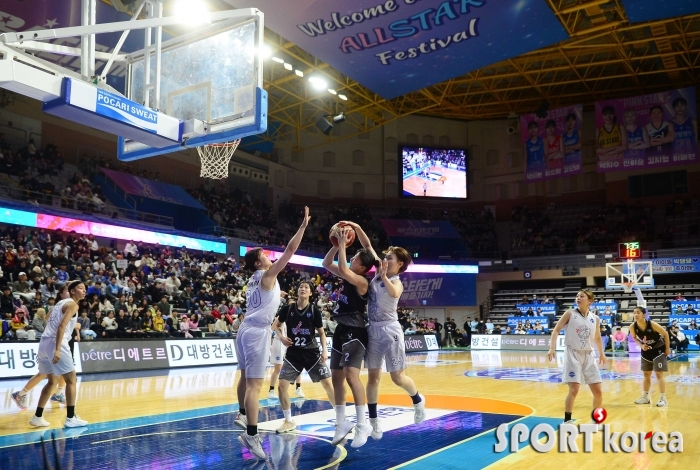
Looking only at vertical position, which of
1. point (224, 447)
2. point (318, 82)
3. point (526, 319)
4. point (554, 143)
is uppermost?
point (318, 82)

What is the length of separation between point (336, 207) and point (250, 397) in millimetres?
33583

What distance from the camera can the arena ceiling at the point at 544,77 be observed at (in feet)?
85.1

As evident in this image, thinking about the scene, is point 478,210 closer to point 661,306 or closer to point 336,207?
point 336,207

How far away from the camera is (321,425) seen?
808cm

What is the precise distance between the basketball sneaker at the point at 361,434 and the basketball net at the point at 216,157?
9.15 meters

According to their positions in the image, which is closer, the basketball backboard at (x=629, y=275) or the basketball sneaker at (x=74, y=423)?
the basketball sneaker at (x=74, y=423)

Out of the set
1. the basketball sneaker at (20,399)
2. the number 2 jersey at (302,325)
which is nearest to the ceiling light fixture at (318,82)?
the number 2 jersey at (302,325)

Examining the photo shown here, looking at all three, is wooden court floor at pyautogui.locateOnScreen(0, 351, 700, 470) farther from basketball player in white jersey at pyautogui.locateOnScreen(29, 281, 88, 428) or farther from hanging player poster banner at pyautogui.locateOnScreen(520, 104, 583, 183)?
hanging player poster banner at pyautogui.locateOnScreen(520, 104, 583, 183)

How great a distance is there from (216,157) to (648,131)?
70.0 feet

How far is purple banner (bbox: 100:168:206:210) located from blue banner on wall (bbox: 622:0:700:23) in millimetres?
20472

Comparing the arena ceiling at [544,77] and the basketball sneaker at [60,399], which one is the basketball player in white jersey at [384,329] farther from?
the arena ceiling at [544,77]

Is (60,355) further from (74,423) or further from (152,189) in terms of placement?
(152,189)

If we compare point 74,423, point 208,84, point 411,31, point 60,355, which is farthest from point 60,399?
point 411,31

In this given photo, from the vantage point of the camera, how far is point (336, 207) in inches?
1553
